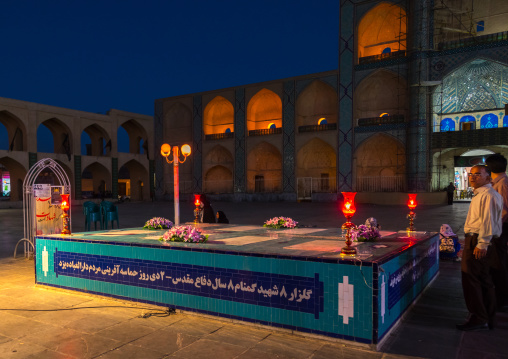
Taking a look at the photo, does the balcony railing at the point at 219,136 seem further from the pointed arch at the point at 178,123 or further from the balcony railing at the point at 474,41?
the balcony railing at the point at 474,41

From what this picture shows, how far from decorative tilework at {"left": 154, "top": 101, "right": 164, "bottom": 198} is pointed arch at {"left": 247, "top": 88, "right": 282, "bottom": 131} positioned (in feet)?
27.0

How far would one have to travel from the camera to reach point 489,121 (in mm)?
21828

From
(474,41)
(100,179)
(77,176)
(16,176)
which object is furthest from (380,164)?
(16,176)

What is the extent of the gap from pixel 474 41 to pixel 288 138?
11745 mm

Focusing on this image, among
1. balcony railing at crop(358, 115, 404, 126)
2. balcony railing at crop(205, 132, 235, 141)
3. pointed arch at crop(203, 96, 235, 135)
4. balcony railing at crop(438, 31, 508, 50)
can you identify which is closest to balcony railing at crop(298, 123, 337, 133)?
balcony railing at crop(358, 115, 404, 126)

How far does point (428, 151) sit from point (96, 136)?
2353 cm

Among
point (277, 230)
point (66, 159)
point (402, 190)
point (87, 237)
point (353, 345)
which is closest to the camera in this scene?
point (353, 345)

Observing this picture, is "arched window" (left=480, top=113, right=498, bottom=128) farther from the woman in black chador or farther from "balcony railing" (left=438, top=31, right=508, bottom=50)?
the woman in black chador

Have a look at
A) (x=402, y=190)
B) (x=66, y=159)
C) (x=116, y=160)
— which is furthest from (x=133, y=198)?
(x=402, y=190)

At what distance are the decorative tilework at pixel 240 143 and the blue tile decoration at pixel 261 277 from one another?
23.1 m

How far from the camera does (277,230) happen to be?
5.80 meters

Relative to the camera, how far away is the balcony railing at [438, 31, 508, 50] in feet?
63.9

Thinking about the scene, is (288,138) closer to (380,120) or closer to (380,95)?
(380,120)

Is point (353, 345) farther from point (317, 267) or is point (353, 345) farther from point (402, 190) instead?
point (402, 190)
